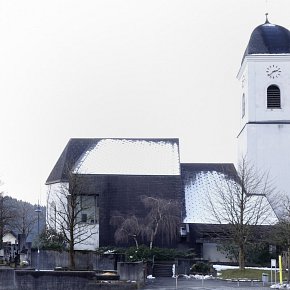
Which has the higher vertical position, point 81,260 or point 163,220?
point 163,220

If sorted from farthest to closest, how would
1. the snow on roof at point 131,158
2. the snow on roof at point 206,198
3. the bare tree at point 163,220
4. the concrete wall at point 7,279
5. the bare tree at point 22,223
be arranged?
the bare tree at point 22,223 < the snow on roof at point 131,158 < the snow on roof at point 206,198 < the bare tree at point 163,220 < the concrete wall at point 7,279

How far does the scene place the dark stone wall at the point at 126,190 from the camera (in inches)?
2055

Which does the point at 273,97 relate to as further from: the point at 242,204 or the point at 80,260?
the point at 80,260

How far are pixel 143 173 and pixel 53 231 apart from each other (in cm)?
1009

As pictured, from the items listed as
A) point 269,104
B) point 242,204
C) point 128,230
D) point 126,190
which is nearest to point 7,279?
point 242,204

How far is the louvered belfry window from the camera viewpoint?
54594mm

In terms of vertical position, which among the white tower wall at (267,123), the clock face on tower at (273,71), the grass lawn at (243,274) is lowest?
the grass lawn at (243,274)

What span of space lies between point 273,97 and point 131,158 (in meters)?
12.9

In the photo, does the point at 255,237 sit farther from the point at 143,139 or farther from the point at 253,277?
the point at 143,139

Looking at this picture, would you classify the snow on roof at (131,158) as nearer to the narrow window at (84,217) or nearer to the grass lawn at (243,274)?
the narrow window at (84,217)

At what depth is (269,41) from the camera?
181ft

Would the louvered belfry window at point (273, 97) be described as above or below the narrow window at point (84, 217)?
above

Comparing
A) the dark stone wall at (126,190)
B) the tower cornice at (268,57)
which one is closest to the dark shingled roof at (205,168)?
the dark stone wall at (126,190)

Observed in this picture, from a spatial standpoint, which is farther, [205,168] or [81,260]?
[205,168]
